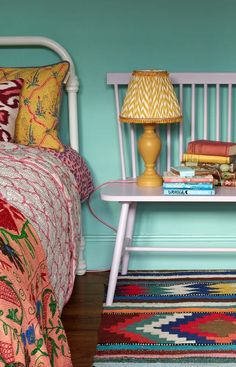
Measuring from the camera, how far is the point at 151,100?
2770 millimetres

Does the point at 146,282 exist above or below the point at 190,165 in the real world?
below

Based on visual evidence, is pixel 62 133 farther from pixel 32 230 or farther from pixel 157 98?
pixel 32 230

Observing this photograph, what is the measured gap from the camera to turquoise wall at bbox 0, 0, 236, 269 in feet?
10.2

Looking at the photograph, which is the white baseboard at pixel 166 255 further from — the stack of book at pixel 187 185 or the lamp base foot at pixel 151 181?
the stack of book at pixel 187 185

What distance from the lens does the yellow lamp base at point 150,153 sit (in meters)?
2.88

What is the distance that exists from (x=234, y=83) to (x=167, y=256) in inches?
34.6

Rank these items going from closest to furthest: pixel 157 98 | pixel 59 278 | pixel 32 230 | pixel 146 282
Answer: pixel 32 230 → pixel 59 278 → pixel 157 98 → pixel 146 282

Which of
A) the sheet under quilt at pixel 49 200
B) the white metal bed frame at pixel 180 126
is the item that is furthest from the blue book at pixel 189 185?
the sheet under quilt at pixel 49 200

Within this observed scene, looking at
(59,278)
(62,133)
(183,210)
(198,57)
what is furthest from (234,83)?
(59,278)

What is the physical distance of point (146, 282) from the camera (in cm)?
305

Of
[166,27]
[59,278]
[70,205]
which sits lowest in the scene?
[59,278]

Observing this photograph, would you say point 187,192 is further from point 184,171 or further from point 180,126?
point 180,126

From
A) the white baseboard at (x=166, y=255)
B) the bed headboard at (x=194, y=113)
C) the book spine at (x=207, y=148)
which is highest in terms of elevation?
the bed headboard at (x=194, y=113)

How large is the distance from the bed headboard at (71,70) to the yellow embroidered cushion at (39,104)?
149mm
